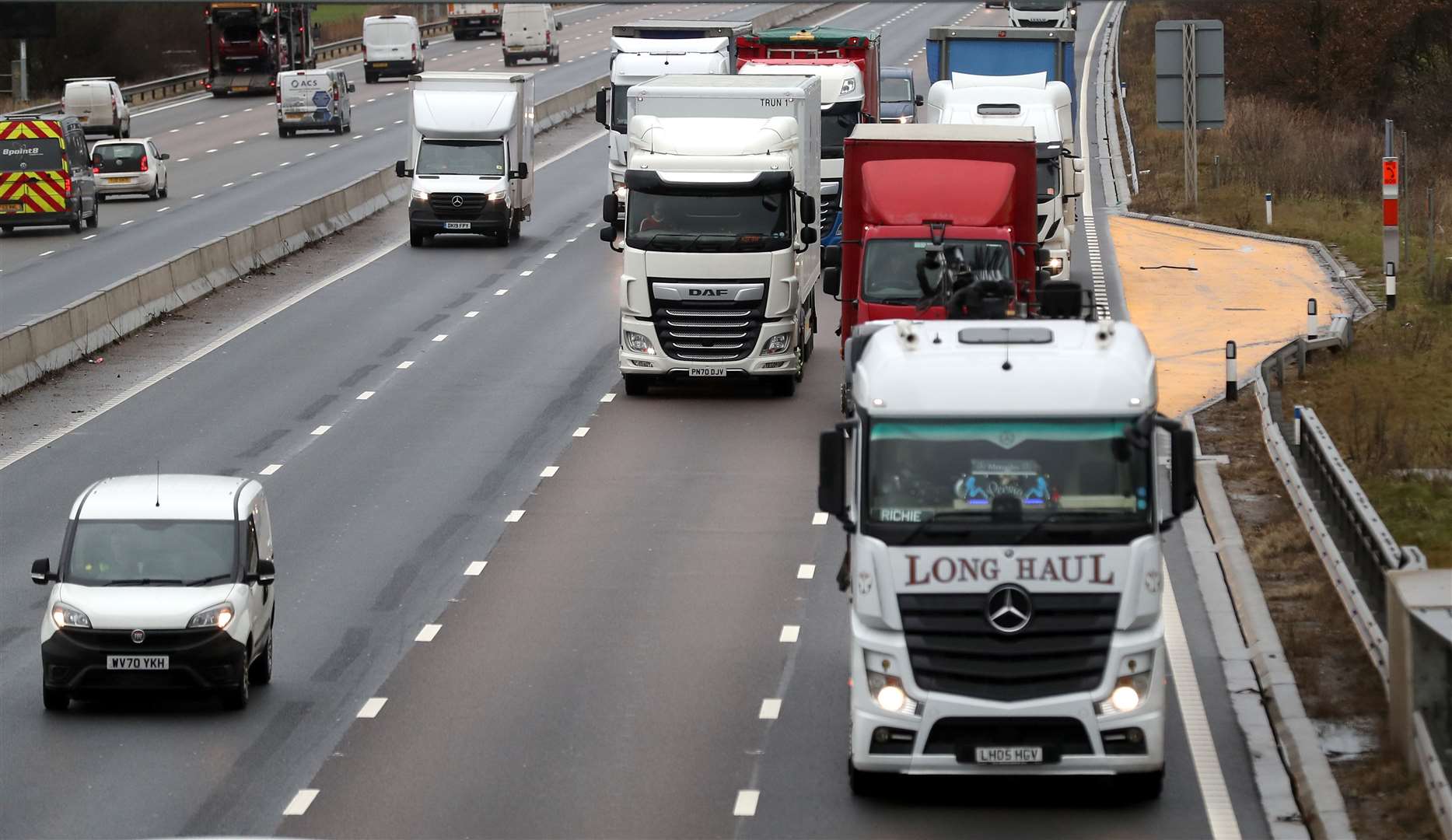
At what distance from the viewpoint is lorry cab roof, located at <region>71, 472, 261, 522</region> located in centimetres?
1745

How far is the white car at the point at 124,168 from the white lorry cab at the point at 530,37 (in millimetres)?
36584

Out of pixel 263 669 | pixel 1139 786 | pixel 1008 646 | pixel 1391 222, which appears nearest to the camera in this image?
pixel 1008 646

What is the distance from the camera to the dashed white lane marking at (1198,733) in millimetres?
14398

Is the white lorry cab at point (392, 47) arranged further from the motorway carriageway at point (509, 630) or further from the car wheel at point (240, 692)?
the car wheel at point (240, 692)

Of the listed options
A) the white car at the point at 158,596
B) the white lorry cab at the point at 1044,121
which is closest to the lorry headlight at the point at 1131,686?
the white car at the point at 158,596

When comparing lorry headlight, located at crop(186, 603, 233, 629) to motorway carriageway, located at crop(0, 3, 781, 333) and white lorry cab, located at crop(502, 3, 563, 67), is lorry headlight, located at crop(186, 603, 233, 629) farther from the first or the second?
white lorry cab, located at crop(502, 3, 563, 67)

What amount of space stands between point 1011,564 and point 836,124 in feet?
96.8

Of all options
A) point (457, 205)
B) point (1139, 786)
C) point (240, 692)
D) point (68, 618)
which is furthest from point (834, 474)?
point (457, 205)

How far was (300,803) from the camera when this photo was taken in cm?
1502

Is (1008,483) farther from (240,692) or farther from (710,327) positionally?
(710,327)

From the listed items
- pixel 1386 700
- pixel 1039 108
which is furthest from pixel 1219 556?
pixel 1039 108

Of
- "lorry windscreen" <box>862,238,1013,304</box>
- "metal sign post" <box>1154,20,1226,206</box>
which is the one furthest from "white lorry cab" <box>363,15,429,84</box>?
"lorry windscreen" <box>862,238,1013,304</box>

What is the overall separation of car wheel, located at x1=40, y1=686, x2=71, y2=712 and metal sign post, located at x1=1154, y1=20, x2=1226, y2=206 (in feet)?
110

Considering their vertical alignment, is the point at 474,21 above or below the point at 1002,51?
above
